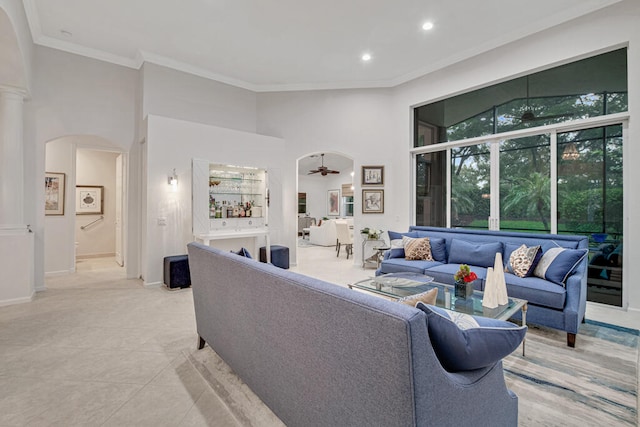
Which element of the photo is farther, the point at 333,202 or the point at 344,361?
the point at 333,202

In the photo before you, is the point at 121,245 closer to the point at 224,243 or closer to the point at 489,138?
the point at 224,243

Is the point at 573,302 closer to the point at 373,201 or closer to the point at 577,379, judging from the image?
the point at 577,379

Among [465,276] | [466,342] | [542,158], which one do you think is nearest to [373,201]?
[542,158]

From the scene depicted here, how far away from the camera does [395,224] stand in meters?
6.35

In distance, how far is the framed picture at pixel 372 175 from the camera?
6461mm

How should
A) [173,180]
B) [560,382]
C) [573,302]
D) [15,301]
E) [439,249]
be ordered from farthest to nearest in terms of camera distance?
[173,180] → [439,249] → [15,301] → [573,302] → [560,382]

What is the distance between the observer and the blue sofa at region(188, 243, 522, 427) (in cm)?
100

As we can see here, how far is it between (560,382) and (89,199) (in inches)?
343

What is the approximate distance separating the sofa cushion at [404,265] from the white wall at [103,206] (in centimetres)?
656

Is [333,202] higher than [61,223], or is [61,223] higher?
[333,202]

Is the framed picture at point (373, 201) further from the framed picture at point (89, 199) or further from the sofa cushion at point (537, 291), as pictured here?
the framed picture at point (89, 199)

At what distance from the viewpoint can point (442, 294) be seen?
302 cm

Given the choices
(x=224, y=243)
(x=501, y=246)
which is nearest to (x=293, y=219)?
(x=224, y=243)

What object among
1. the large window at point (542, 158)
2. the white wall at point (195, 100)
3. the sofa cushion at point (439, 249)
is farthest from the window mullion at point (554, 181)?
the white wall at point (195, 100)
